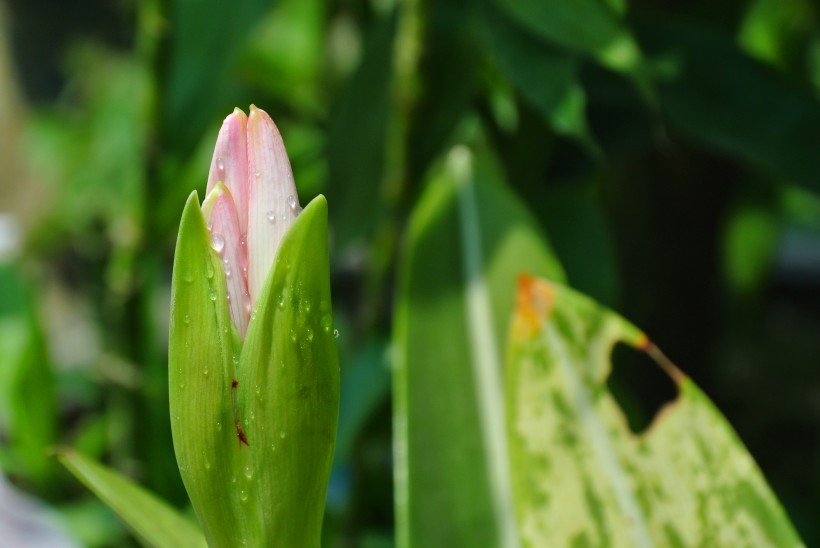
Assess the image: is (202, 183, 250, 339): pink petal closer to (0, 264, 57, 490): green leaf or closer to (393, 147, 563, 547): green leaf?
(393, 147, 563, 547): green leaf

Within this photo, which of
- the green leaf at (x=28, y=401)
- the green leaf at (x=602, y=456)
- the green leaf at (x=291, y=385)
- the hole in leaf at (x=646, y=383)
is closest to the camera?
the green leaf at (x=291, y=385)

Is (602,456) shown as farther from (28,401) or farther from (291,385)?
(28,401)

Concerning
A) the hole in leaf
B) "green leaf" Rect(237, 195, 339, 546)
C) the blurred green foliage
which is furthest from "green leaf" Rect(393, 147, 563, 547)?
the hole in leaf

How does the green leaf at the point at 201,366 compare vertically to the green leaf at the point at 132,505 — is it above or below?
above

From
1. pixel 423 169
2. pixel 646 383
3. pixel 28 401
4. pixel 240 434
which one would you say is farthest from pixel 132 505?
pixel 646 383

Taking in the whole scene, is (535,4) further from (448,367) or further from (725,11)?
(725,11)

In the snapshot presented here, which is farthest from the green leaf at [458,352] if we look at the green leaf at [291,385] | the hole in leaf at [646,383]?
the hole in leaf at [646,383]

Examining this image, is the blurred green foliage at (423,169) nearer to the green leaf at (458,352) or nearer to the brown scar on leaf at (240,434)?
the green leaf at (458,352)
